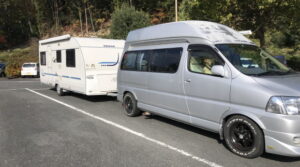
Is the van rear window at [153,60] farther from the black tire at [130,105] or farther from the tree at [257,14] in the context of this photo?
the tree at [257,14]

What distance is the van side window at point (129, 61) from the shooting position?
7486 millimetres

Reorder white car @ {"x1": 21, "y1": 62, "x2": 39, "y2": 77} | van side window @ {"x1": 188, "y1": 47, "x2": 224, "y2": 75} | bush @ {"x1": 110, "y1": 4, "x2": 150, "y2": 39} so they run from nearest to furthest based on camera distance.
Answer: van side window @ {"x1": 188, "y1": 47, "x2": 224, "y2": 75}
white car @ {"x1": 21, "y1": 62, "x2": 39, "y2": 77}
bush @ {"x1": 110, "y1": 4, "x2": 150, "y2": 39}

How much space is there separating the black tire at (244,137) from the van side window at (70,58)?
24.0 feet

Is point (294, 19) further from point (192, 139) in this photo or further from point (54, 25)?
point (54, 25)

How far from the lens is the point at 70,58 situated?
1082cm

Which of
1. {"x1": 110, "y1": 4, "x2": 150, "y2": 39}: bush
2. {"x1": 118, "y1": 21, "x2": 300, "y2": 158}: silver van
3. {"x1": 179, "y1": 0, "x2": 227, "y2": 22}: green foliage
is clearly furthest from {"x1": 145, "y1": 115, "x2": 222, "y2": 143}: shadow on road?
{"x1": 110, "y1": 4, "x2": 150, "y2": 39}: bush

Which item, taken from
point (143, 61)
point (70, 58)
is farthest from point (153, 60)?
point (70, 58)

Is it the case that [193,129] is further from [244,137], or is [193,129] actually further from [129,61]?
[129,61]

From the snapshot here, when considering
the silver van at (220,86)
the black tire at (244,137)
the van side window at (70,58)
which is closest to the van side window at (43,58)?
the van side window at (70,58)

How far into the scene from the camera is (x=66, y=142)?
5.52 metres

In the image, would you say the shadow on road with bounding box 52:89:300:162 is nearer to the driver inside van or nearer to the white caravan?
the white caravan

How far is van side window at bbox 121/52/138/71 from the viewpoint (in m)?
7.49

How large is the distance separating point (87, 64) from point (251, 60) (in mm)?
6359

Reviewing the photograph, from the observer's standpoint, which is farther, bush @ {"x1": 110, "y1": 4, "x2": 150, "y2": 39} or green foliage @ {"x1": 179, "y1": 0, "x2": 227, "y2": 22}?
bush @ {"x1": 110, "y1": 4, "x2": 150, "y2": 39}
